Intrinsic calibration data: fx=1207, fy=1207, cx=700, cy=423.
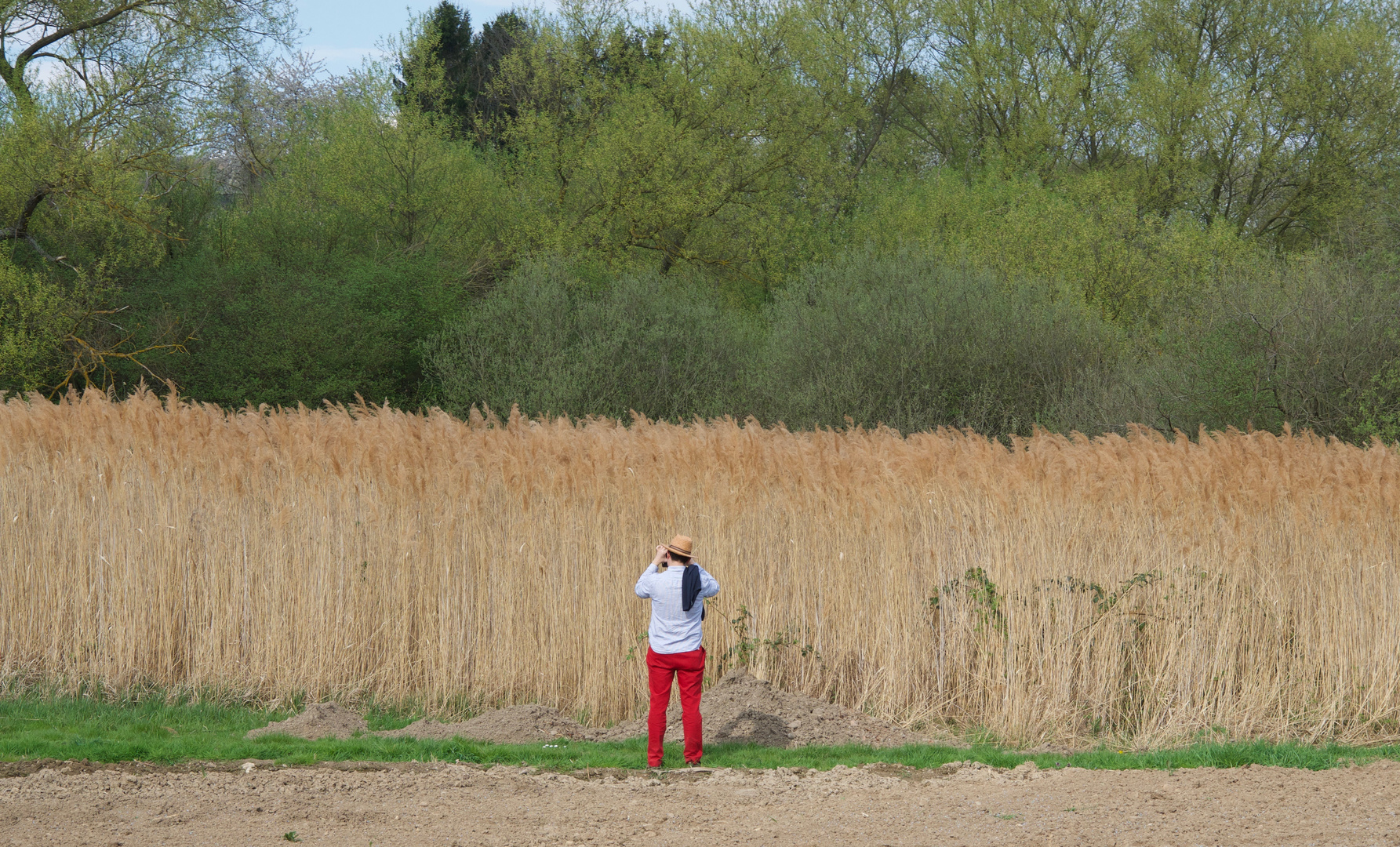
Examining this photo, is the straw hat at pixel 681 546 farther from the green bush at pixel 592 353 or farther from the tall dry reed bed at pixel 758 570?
the green bush at pixel 592 353

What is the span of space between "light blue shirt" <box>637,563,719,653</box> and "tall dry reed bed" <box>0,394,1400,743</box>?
1.53 m

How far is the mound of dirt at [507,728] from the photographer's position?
25.5 ft

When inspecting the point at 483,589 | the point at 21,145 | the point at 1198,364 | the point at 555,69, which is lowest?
the point at 483,589

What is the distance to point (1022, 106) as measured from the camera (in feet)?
103

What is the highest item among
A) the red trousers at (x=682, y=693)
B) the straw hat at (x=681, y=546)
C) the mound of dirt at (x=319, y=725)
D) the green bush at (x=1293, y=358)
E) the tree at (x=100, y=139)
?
the tree at (x=100, y=139)

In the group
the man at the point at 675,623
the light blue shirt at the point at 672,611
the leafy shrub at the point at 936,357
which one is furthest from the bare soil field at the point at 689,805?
the leafy shrub at the point at 936,357

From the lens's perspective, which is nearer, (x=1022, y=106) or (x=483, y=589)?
(x=483, y=589)

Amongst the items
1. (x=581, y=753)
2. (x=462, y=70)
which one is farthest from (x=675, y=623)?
(x=462, y=70)

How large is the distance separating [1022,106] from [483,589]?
26.6 metres

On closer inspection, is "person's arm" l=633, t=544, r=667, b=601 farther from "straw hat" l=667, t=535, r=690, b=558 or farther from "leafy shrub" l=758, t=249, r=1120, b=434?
"leafy shrub" l=758, t=249, r=1120, b=434

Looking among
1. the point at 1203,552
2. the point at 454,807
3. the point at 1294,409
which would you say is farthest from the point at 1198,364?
the point at 454,807

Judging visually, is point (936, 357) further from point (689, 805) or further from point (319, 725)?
point (689, 805)

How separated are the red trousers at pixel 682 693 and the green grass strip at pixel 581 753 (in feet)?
0.82

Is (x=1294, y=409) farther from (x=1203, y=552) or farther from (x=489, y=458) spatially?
(x=489, y=458)
